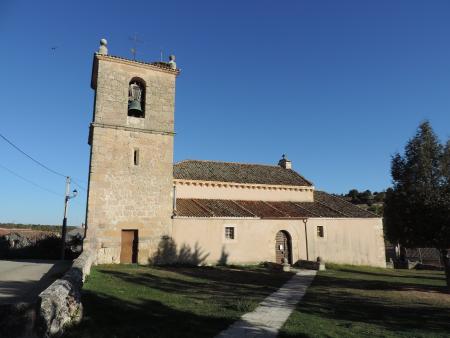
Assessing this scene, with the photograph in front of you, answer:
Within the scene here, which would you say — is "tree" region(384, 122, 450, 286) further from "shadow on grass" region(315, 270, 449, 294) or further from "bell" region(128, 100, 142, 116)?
"bell" region(128, 100, 142, 116)

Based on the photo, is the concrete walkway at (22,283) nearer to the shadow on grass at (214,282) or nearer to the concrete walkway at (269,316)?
the shadow on grass at (214,282)

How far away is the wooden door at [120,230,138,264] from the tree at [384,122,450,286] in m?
12.6

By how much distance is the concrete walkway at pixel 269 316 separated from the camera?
7.48 meters

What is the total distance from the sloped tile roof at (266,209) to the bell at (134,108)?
612 centimetres

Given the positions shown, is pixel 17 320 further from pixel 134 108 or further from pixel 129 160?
pixel 134 108

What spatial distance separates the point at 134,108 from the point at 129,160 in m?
2.93

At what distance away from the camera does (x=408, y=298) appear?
12352mm

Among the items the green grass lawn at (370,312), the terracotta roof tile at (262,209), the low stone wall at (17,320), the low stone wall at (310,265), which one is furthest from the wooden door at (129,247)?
the low stone wall at (17,320)

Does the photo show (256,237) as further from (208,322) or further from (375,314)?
(208,322)

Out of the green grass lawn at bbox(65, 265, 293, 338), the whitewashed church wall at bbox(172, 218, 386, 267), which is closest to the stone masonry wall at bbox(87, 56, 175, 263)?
the whitewashed church wall at bbox(172, 218, 386, 267)

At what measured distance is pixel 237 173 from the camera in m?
27.8

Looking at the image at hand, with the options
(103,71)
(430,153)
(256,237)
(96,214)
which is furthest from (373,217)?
(103,71)

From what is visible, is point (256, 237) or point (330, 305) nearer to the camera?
point (330, 305)

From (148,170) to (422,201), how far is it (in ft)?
44.0
